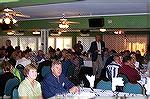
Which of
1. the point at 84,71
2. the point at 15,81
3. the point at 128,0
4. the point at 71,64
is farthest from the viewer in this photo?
the point at 84,71

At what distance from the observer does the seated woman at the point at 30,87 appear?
4.89 metres

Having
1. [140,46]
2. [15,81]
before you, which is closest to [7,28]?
[140,46]

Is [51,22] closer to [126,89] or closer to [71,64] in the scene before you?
[71,64]

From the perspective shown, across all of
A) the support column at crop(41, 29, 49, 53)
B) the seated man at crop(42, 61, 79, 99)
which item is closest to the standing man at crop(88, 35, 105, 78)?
the support column at crop(41, 29, 49, 53)

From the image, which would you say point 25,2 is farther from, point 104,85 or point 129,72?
point 104,85

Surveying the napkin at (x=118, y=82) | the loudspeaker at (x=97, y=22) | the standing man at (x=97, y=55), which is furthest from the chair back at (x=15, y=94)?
the loudspeaker at (x=97, y=22)

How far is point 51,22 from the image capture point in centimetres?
1482

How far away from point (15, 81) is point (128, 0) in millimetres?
3960

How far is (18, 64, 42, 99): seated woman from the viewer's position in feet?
16.0

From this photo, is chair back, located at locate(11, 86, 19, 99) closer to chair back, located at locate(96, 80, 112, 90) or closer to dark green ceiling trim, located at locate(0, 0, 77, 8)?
chair back, located at locate(96, 80, 112, 90)

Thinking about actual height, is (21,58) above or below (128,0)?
below

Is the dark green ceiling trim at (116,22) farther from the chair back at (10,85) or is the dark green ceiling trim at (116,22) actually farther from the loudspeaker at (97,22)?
the chair back at (10,85)

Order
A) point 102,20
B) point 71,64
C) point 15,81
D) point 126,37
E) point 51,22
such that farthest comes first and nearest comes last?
point 126,37, point 51,22, point 102,20, point 71,64, point 15,81

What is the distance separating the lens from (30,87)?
499cm
